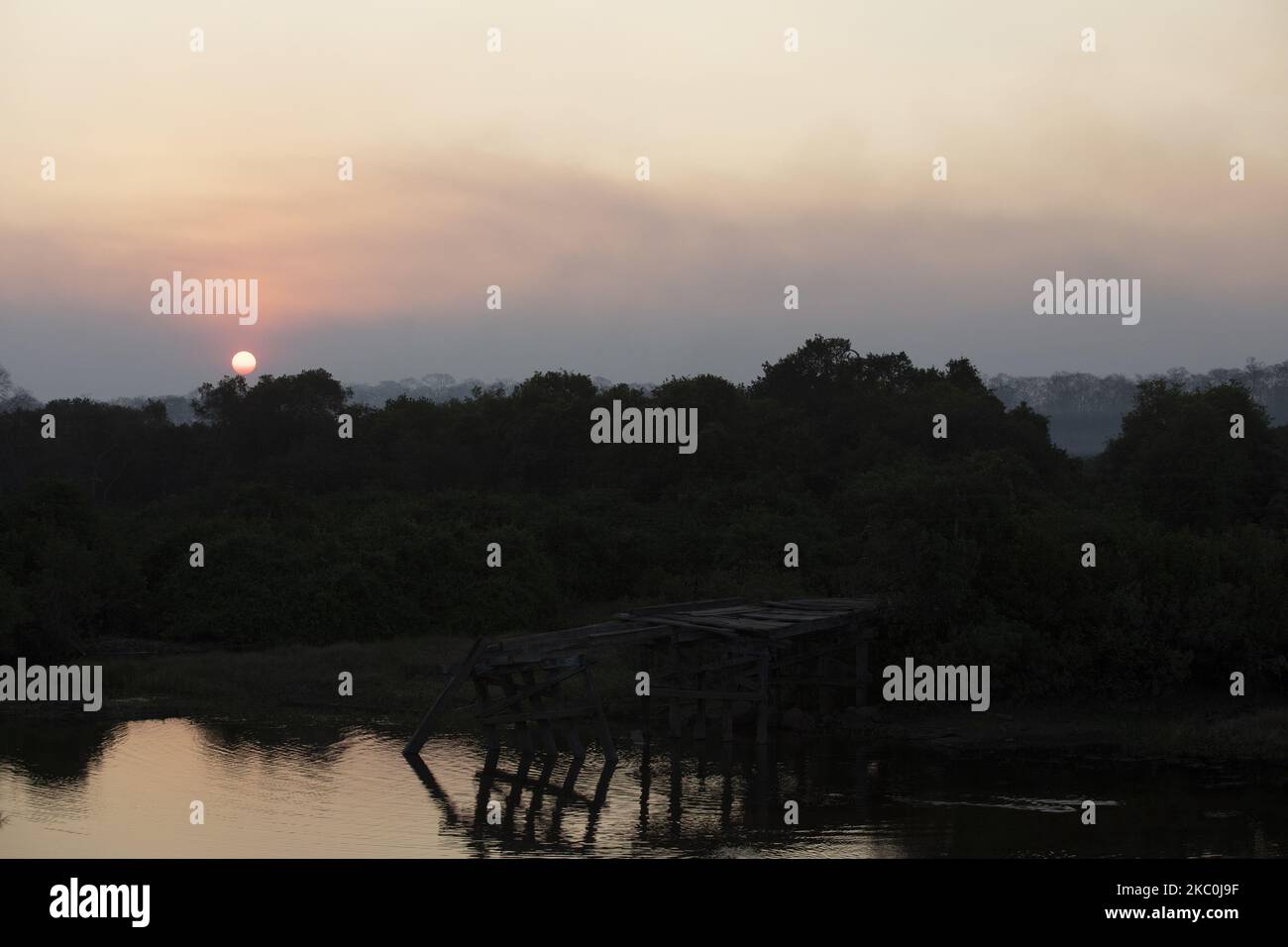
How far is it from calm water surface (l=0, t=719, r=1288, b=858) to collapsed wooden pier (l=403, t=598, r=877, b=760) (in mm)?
883

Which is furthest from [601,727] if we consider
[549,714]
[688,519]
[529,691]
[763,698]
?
[688,519]

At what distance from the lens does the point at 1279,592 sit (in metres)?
31.6

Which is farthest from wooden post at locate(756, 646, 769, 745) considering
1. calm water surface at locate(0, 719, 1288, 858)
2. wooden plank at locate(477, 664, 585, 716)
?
wooden plank at locate(477, 664, 585, 716)

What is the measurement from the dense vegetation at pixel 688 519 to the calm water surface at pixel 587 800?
4862mm

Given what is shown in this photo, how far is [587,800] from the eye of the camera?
963 inches

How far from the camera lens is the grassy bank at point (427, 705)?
2864 cm

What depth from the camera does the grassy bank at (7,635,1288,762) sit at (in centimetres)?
2864

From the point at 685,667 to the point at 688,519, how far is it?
2329 centimetres

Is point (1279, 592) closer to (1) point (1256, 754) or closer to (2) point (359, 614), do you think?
(1) point (1256, 754)

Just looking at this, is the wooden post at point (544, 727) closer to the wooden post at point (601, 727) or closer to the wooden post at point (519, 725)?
the wooden post at point (519, 725)

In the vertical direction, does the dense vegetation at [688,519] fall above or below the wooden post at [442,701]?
above

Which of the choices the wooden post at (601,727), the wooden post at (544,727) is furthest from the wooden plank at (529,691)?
the wooden post at (601,727)

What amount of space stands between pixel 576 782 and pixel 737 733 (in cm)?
609

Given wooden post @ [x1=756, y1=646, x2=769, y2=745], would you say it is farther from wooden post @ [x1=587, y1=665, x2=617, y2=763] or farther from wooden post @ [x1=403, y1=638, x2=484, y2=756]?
wooden post @ [x1=403, y1=638, x2=484, y2=756]
